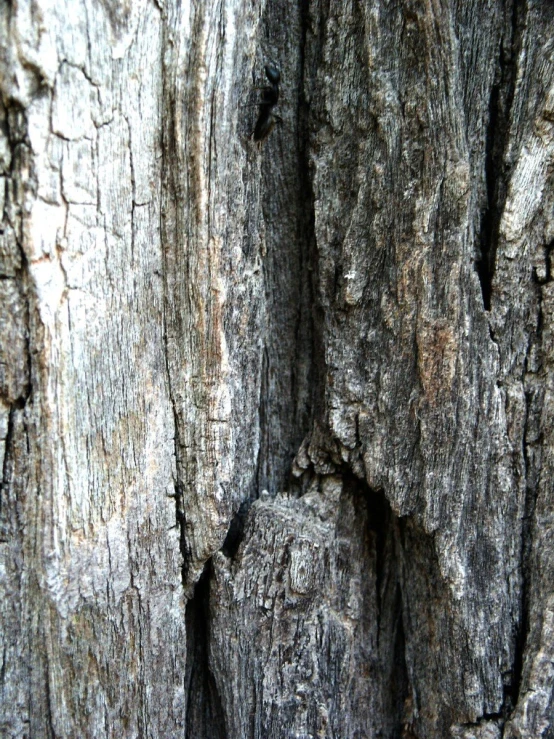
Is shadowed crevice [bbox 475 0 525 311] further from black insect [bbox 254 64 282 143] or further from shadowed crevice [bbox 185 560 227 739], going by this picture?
shadowed crevice [bbox 185 560 227 739]

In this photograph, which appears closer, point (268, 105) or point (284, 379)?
point (268, 105)

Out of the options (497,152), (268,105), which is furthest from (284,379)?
(497,152)

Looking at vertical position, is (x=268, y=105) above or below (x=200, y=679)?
above

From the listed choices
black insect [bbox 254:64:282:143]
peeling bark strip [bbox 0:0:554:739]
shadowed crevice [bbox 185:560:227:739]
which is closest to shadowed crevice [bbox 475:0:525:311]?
peeling bark strip [bbox 0:0:554:739]

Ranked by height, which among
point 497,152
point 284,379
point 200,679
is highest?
point 497,152

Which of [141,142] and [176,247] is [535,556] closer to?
[176,247]

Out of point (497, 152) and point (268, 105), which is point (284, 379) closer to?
point (268, 105)

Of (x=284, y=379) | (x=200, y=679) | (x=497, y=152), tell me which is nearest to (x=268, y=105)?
(x=497, y=152)
